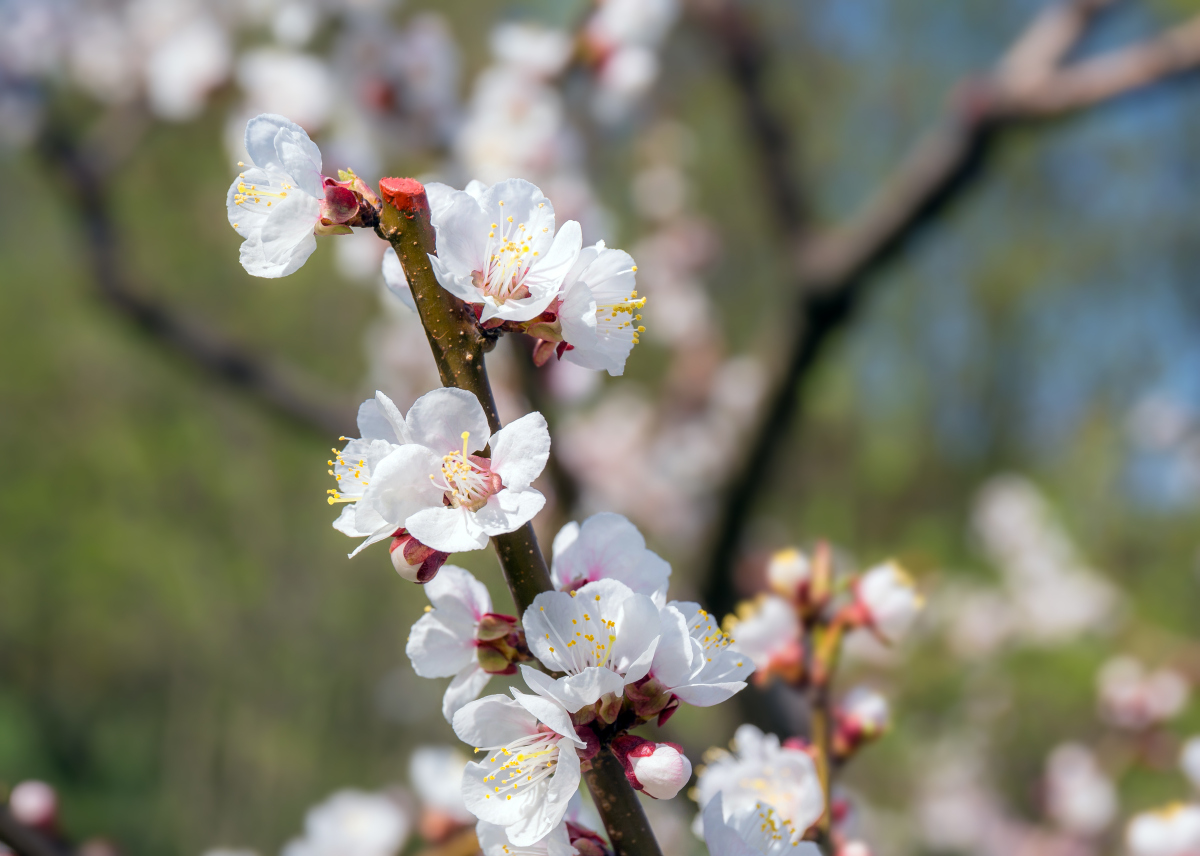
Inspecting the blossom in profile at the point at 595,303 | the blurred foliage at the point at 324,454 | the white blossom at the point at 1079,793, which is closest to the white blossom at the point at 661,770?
the blossom in profile at the point at 595,303

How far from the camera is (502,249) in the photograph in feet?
1.75

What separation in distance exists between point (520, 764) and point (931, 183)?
76.7 inches

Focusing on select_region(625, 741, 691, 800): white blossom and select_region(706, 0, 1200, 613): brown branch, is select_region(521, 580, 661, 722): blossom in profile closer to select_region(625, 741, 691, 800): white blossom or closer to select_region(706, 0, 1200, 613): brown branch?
select_region(625, 741, 691, 800): white blossom

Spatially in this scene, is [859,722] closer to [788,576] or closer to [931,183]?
[788,576]

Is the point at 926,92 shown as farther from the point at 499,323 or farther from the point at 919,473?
the point at 499,323

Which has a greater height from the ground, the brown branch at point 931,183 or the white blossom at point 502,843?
the brown branch at point 931,183

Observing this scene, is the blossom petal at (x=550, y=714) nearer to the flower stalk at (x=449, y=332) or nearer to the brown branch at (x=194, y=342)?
the flower stalk at (x=449, y=332)

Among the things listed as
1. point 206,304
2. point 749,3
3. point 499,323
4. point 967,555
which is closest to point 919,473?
point 967,555

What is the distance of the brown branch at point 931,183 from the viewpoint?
71.4 inches

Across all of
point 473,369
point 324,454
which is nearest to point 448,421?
point 473,369

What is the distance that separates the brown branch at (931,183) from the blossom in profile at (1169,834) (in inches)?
57.8

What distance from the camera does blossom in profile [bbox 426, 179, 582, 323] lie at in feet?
1.60

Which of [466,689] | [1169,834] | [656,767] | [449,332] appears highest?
[449,332]

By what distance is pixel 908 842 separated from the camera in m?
4.13
